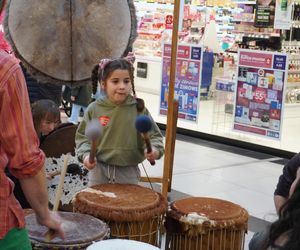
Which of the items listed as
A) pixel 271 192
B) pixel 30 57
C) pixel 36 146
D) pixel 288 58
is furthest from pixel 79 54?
pixel 288 58

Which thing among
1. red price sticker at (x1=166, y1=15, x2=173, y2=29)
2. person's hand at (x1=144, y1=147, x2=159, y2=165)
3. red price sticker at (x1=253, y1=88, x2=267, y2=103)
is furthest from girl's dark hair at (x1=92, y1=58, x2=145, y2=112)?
red price sticker at (x1=166, y1=15, x2=173, y2=29)

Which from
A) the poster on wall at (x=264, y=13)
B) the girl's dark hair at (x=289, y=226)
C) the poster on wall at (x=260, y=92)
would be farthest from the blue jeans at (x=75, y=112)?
the girl's dark hair at (x=289, y=226)

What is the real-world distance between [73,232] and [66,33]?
0.87 metres

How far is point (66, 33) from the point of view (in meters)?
2.62

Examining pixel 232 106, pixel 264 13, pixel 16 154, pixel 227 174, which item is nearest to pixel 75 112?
pixel 232 106

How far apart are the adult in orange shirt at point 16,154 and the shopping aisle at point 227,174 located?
2619 mm

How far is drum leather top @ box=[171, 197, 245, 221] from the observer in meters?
2.71

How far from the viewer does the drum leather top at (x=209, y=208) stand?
271 cm

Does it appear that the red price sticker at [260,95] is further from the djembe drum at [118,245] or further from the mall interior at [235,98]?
the djembe drum at [118,245]

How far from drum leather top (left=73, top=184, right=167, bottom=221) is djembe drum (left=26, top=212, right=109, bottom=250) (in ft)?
0.23

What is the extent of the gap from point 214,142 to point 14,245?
5.84 metres

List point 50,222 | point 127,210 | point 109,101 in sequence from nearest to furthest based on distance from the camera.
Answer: point 50,222, point 127,210, point 109,101

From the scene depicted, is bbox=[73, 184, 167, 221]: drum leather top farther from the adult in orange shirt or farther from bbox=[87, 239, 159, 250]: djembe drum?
the adult in orange shirt

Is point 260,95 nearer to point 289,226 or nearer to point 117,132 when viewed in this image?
point 117,132
